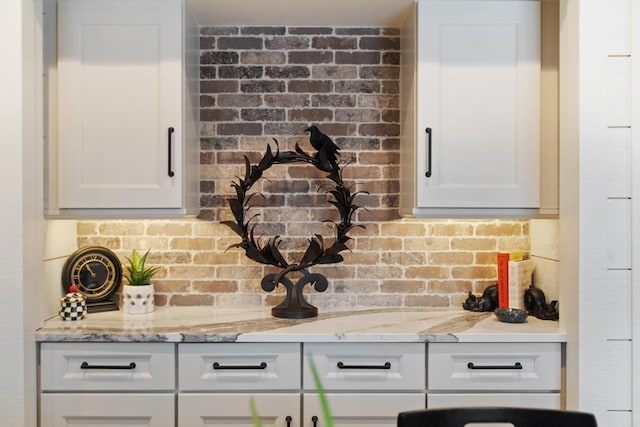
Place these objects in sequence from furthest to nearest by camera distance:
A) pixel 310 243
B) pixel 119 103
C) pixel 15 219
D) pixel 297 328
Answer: pixel 310 243 → pixel 119 103 → pixel 297 328 → pixel 15 219

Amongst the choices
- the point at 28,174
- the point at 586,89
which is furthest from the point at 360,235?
the point at 28,174

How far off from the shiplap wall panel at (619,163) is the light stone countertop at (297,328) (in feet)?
1.92

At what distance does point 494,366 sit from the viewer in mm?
2131

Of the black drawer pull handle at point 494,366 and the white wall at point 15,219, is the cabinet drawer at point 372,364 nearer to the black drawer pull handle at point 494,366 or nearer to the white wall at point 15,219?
the black drawer pull handle at point 494,366

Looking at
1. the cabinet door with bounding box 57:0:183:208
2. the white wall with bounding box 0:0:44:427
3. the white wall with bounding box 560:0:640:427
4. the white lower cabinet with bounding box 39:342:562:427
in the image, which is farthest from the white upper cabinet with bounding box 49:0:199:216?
the white wall with bounding box 560:0:640:427

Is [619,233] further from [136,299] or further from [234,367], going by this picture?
[136,299]

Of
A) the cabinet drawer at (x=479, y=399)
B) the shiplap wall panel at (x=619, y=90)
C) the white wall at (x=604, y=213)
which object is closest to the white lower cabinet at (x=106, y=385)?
the cabinet drawer at (x=479, y=399)

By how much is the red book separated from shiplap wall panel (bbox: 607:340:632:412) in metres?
0.49

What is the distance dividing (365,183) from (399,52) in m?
0.65

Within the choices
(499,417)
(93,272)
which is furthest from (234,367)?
(499,417)

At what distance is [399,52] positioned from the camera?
2680 millimetres

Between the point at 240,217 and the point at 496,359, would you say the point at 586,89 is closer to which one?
the point at 496,359

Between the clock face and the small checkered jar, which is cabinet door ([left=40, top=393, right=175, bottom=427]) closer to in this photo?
the small checkered jar

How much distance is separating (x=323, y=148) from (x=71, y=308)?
4.20 feet
